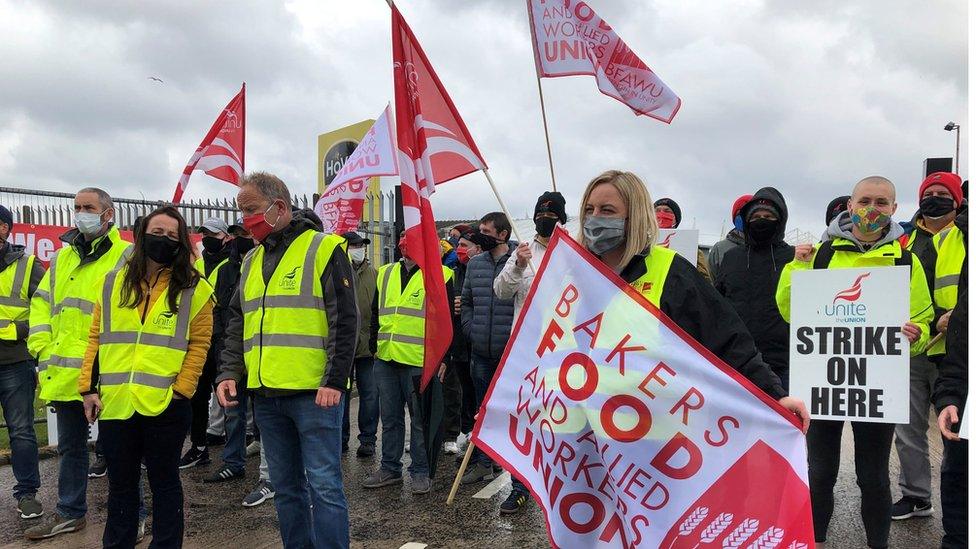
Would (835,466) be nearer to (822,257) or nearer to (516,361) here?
(822,257)

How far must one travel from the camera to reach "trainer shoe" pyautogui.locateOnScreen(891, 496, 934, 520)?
471 centimetres

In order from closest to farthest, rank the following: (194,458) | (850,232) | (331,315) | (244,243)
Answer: (331,315)
(850,232)
(244,243)
(194,458)

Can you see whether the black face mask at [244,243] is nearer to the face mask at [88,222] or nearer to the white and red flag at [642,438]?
the face mask at [88,222]

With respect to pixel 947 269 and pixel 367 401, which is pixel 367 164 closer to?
pixel 367 401

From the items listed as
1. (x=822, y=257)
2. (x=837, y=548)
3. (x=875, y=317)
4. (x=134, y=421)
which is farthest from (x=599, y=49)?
(x=134, y=421)

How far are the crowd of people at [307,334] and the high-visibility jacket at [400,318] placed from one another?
0.40 m

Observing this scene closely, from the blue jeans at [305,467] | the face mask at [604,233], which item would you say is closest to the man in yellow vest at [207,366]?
the blue jeans at [305,467]

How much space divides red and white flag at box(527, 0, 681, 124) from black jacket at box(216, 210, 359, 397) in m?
2.83

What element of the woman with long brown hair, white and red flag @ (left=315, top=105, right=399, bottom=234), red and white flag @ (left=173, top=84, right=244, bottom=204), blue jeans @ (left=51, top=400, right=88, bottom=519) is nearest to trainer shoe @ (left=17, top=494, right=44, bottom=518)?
blue jeans @ (left=51, top=400, right=88, bottom=519)

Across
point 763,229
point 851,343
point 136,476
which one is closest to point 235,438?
point 136,476

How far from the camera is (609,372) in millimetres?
2480

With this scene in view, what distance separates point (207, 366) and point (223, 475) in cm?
93

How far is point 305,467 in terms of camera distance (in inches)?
140

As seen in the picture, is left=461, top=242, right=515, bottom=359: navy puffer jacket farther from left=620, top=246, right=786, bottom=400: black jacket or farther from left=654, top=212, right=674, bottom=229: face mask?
left=620, top=246, right=786, bottom=400: black jacket
